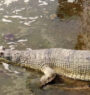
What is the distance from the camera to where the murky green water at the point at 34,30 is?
6230 millimetres

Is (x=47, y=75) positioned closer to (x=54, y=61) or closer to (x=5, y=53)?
(x=54, y=61)

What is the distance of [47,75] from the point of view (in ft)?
21.1

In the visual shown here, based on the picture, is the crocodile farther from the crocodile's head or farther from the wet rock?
the wet rock

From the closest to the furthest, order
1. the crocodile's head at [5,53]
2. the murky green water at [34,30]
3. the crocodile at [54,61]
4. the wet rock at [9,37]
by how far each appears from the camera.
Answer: the murky green water at [34,30] → the crocodile at [54,61] → the crocodile's head at [5,53] → the wet rock at [9,37]

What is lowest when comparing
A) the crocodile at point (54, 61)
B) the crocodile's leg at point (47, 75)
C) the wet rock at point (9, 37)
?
the crocodile's leg at point (47, 75)

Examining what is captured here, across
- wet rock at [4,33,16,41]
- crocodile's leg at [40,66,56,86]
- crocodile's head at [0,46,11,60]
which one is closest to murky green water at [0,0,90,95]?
wet rock at [4,33,16,41]

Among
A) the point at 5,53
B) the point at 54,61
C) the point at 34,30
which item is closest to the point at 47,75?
the point at 54,61

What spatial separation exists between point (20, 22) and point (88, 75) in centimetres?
377

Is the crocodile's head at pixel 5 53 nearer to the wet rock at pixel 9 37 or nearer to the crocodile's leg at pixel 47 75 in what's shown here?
the wet rock at pixel 9 37

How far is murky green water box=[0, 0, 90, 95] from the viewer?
245 inches

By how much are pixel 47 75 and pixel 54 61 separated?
45cm

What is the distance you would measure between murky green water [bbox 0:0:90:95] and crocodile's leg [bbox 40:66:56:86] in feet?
0.50

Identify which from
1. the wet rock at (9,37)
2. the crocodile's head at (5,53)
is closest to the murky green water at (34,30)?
the wet rock at (9,37)

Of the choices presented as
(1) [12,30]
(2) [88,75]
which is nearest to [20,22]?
(1) [12,30]
